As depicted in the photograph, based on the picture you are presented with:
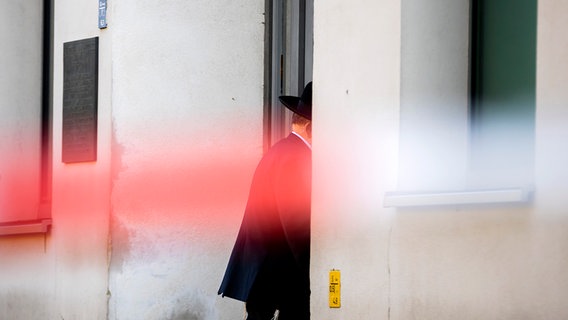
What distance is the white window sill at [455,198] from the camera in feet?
18.8

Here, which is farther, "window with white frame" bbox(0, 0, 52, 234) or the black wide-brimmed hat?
"window with white frame" bbox(0, 0, 52, 234)

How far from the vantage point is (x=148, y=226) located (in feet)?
29.8

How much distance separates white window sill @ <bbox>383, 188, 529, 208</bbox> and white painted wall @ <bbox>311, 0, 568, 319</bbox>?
5cm

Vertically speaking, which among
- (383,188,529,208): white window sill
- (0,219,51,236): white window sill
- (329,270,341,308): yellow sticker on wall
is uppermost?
(383,188,529,208): white window sill

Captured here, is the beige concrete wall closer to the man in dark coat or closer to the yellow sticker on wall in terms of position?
the man in dark coat

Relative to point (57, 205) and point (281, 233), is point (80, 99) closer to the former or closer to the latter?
point (57, 205)

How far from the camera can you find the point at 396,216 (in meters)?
6.54

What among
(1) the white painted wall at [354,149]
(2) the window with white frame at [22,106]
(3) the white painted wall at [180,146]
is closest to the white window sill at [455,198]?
(1) the white painted wall at [354,149]

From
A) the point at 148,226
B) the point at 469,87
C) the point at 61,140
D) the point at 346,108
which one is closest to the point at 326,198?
the point at 346,108

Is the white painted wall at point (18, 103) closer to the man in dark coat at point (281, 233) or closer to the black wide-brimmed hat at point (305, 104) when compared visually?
the man in dark coat at point (281, 233)

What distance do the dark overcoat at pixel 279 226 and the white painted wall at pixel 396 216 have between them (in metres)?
0.49

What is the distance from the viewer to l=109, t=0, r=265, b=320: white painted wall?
896 centimetres

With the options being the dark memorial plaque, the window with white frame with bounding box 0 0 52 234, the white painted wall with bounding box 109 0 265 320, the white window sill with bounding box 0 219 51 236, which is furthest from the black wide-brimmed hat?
the window with white frame with bounding box 0 0 52 234

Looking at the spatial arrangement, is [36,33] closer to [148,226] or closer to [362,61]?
[148,226]
